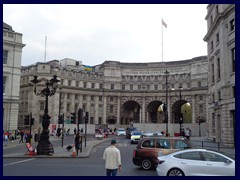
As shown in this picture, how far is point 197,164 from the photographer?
34.7 feet

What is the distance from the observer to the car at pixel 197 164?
10.3 metres

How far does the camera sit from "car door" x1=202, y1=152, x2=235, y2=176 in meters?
10.2

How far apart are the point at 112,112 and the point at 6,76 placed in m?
38.3

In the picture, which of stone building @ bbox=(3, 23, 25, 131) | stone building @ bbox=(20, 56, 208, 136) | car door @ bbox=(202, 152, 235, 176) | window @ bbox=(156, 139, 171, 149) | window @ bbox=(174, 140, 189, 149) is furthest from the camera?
stone building @ bbox=(20, 56, 208, 136)

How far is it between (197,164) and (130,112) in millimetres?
69645

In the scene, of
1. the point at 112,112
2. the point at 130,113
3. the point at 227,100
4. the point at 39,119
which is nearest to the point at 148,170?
the point at 227,100

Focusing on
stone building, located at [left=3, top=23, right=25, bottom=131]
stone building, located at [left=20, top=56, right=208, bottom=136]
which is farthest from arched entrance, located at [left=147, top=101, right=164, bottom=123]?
stone building, located at [left=3, top=23, right=25, bottom=131]

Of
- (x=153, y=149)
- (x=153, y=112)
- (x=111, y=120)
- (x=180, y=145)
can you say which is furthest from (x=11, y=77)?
(x=153, y=112)

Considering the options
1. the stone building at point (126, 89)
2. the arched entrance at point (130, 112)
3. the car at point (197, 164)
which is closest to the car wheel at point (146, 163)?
the car at point (197, 164)

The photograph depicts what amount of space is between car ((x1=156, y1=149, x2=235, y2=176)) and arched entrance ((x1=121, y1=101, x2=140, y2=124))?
64.6 metres

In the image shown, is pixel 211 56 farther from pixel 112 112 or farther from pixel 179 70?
pixel 112 112

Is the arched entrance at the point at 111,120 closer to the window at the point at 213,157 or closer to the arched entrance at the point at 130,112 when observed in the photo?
the arched entrance at the point at 130,112

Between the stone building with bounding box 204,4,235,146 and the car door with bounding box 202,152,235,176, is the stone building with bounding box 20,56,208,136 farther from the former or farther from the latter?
the car door with bounding box 202,152,235,176

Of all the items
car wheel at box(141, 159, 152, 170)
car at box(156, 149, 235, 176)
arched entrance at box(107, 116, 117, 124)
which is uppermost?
arched entrance at box(107, 116, 117, 124)
